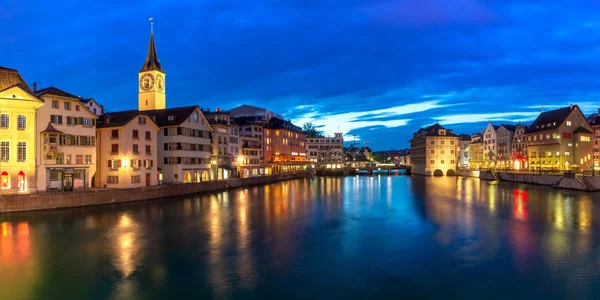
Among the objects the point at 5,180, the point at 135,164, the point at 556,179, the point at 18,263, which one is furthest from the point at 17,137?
the point at 556,179

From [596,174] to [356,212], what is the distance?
47.9 metres

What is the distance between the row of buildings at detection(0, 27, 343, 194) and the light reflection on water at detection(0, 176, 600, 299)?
7.42m

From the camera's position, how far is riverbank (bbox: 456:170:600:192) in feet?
216

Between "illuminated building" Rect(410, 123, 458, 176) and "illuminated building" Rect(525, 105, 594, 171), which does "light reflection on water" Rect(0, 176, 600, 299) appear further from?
"illuminated building" Rect(410, 123, 458, 176)

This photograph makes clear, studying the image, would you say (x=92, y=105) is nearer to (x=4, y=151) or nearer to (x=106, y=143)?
(x=106, y=143)

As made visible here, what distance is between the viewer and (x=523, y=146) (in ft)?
389

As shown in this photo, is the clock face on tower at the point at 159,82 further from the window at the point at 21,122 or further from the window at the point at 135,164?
the window at the point at 21,122

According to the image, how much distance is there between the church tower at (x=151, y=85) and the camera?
3420 inches

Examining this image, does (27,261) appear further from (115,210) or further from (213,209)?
(213,209)

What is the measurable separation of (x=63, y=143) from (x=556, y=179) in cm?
7897

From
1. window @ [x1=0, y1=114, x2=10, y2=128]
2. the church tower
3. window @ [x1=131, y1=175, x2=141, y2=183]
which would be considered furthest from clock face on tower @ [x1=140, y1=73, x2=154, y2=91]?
window @ [x1=0, y1=114, x2=10, y2=128]

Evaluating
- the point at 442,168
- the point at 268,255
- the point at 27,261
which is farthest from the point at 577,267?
the point at 442,168

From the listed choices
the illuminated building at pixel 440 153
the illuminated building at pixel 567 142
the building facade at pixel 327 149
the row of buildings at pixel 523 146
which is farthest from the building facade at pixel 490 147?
the building facade at pixel 327 149

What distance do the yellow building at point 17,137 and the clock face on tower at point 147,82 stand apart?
43.4 metres
